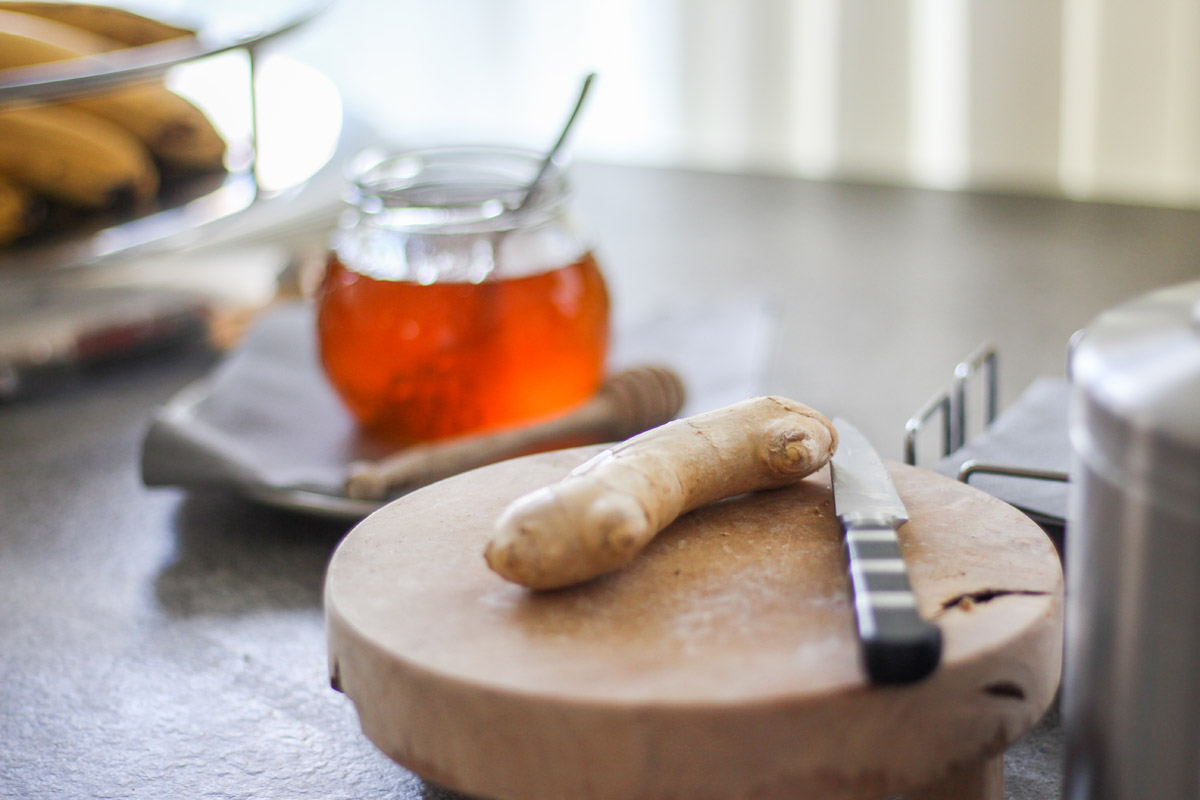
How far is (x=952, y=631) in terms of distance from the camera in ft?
1.15

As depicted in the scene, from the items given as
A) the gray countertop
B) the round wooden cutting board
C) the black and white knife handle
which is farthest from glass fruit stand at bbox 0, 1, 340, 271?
the black and white knife handle

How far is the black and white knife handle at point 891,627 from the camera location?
0.32 m

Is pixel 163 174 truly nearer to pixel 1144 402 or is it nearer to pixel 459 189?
pixel 459 189

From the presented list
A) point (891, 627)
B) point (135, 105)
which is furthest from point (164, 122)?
point (891, 627)

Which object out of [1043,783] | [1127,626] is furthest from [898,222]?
[1127,626]

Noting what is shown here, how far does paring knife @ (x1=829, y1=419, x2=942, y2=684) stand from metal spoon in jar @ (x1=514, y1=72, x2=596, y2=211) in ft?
0.87

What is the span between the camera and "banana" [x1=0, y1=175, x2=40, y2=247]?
34.0 inches

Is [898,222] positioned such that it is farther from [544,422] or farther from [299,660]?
[299,660]

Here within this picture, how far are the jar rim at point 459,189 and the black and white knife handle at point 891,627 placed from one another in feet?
1.25

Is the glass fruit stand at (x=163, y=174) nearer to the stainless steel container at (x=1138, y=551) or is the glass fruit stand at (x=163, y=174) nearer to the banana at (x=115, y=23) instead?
the banana at (x=115, y=23)

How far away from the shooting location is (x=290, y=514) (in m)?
0.68

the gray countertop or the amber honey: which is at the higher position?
the amber honey

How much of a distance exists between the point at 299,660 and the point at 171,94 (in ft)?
1.94

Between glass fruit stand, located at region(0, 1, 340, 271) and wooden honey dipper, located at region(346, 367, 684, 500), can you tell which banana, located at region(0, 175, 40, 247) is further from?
wooden honey dipper, located at region(346, 367, 684, 500)
